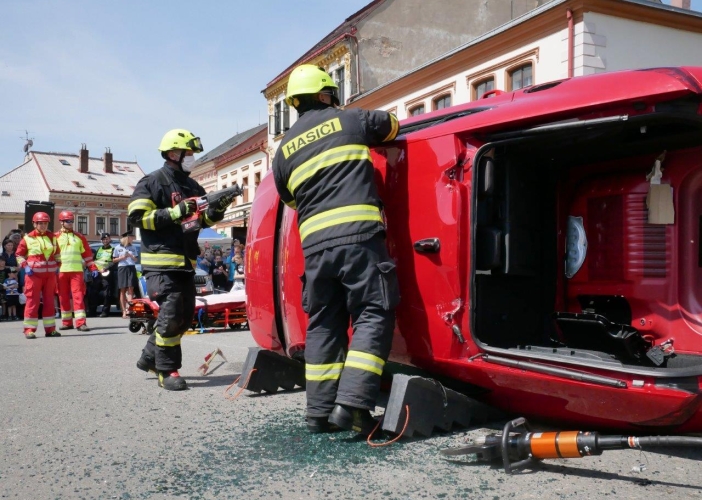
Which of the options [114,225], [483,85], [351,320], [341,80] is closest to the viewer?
[351,320]

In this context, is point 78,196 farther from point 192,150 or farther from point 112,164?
point 192,150

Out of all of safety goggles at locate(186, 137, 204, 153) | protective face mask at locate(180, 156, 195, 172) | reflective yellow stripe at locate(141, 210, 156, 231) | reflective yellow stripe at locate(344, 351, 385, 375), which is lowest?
reflective yellow stripe at locate(344, 351, 385, 375)

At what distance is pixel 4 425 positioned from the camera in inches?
147

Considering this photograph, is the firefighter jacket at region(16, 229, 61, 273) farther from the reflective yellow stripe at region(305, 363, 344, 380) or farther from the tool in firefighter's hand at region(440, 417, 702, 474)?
the tool in firefighter's hand at region(440, 417, 702, 474)

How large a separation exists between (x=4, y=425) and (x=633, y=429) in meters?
3.31

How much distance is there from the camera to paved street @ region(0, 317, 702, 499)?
2.54 m

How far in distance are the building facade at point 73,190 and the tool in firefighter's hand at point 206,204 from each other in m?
57.4

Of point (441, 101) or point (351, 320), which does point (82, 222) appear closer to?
point (441, 101)

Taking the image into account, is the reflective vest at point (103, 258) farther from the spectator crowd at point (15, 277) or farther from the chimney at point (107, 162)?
the chimney at point (107, 162)

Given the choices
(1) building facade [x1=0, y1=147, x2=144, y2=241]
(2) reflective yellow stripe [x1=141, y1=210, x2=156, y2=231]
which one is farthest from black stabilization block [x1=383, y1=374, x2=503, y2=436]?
(1) building facade [x1=0, y1=147, x2=144, y2=241]

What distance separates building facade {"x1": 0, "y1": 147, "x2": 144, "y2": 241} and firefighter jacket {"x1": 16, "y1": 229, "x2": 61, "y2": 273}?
51.9m

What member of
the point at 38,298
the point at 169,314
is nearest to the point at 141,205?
the point at 169,314

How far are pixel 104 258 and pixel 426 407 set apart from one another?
1185 cm

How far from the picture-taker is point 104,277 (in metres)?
14.2
